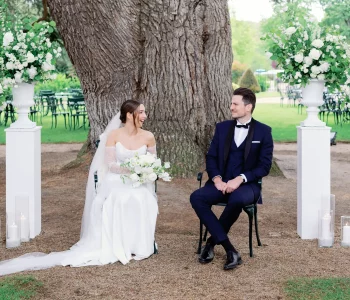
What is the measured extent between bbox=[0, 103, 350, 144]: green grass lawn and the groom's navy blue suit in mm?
11709

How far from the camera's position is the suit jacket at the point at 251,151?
6277mm

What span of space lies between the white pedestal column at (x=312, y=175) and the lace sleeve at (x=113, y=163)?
1731 millimetres

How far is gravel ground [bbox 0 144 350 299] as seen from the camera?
5254 millimetres

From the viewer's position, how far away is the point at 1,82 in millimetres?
7031

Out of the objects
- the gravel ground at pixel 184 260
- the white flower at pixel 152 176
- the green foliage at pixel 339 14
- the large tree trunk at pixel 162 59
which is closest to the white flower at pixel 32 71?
the gravel ground at pixel 184 260

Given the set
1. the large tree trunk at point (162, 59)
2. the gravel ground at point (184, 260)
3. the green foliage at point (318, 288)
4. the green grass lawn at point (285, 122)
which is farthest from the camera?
the green grass lawn at point (285, 122)

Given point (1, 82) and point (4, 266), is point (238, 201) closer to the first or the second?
point (4, 266)

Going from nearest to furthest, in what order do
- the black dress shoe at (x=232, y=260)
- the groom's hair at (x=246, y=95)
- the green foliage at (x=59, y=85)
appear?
1. the black dress shoe at (x=232, y=260)
2. the groom's hair at (x=246, y=95)
3. the green foliage at (x=59, y=85)

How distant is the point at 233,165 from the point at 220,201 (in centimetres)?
34

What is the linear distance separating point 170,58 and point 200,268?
5.03 m

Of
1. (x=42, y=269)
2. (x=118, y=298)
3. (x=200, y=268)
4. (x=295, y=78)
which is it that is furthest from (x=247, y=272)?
(x=295, y=78)

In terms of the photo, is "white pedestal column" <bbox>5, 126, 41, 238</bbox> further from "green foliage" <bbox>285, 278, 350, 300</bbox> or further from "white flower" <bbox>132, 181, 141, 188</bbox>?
"green foliage" <bbox>285, 278, 350, 300</bbox>

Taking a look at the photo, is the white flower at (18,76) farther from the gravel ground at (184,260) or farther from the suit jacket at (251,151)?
the suit jacket at (251,151)

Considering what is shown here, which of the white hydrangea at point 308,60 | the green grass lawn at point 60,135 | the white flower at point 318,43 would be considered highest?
the white flower at point 318,43
